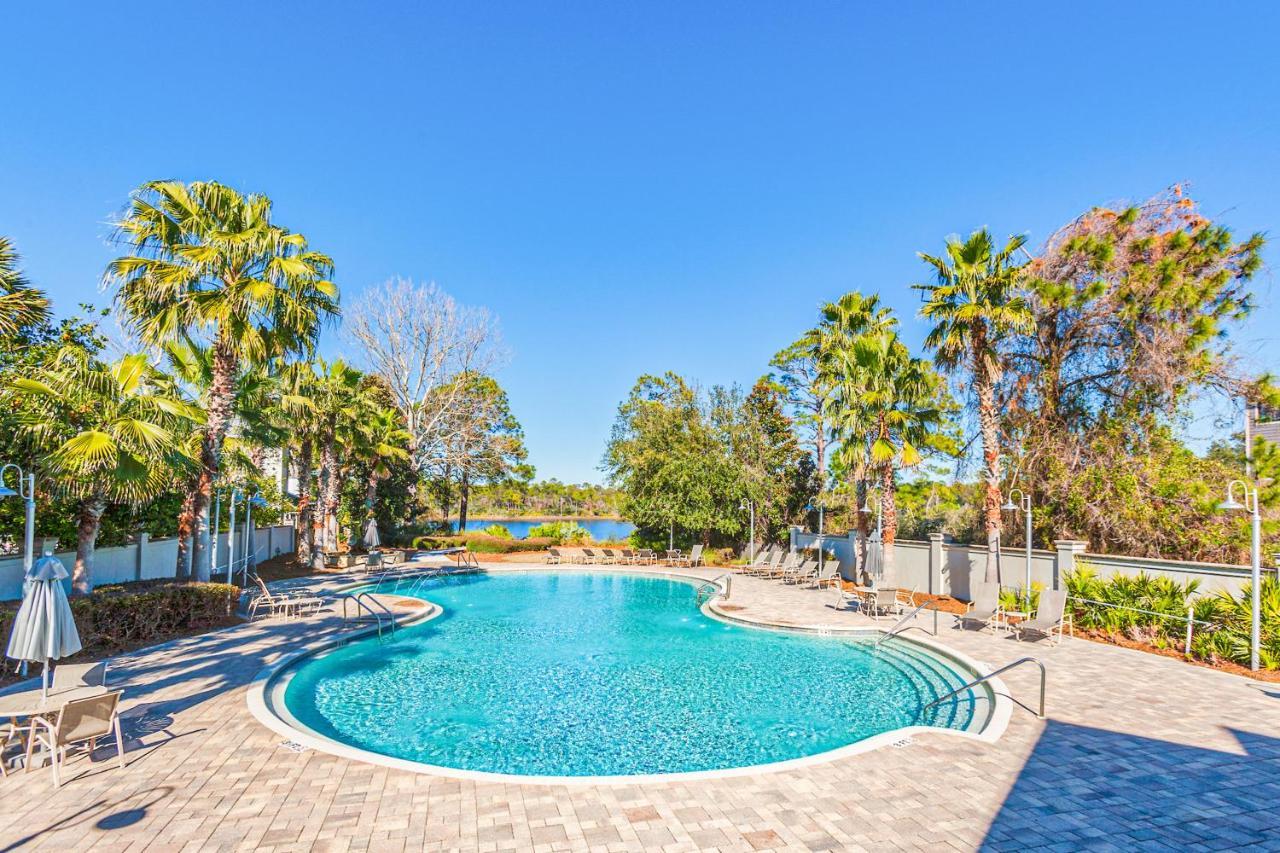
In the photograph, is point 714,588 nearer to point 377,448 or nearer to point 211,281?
point 377,448

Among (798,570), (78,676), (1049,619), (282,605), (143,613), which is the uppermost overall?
(78,676)

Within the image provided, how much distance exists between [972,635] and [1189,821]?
7.95 meters

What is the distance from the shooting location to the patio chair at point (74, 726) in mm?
5465

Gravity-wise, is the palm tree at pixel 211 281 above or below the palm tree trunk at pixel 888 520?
above

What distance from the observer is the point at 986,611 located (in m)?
12.7

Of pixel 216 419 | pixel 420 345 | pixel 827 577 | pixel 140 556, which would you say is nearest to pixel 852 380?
pixel 827 577

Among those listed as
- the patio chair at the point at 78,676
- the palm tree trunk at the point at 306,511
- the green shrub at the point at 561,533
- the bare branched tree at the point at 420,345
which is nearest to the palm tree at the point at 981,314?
the patio chair at the point at 78,676

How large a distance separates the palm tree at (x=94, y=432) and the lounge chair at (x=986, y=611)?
15.9m

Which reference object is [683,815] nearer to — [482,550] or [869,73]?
[869,73]

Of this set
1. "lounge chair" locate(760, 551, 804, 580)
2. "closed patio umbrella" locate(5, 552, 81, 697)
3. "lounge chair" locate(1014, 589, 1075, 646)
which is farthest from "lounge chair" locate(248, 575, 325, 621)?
"lounge chair" locate(1014, 589, 1075, 646)

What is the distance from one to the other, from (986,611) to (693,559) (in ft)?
45.8

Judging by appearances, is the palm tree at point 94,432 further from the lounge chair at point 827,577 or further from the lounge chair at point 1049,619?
the lounge chair at point 827,577

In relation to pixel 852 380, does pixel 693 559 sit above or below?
below

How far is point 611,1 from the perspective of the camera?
15930 millimetres
